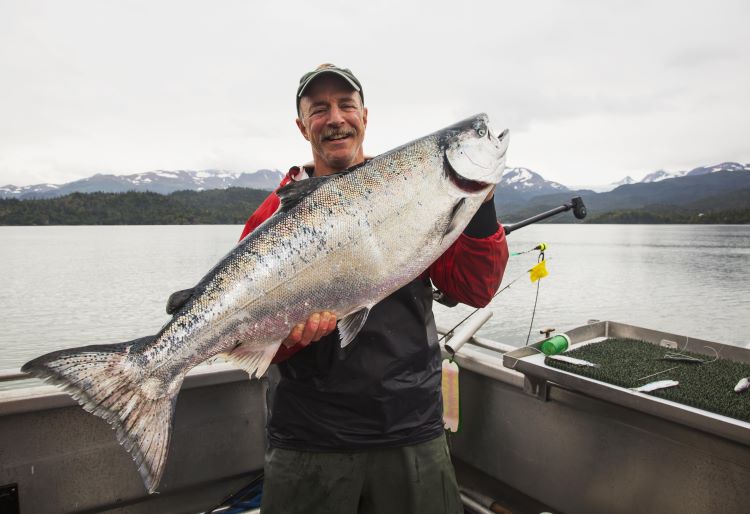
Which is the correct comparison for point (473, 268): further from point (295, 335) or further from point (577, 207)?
point (577, 207)

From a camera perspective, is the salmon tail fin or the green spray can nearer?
the salmon tail fin

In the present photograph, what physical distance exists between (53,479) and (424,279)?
131 inches

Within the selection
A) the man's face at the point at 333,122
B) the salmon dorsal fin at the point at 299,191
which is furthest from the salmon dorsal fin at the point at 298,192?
the man's face at the point at 333,122

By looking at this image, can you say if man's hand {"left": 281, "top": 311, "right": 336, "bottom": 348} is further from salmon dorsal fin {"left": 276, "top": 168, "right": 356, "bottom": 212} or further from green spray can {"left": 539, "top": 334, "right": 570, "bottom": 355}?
green spray can {"left": 539, "top": 334, "right": 570, "bottom": 355}

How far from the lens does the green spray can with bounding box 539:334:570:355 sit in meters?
3.90

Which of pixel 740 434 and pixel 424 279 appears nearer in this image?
pixel 740 434

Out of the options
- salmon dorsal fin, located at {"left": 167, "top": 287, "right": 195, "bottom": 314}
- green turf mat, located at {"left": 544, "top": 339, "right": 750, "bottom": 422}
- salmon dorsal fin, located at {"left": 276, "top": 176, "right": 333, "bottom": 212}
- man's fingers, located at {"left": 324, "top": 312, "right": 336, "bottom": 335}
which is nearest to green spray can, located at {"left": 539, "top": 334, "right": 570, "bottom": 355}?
green turf mat, located at {"left": 544, "top": 339, "right": 750, "bottom": 422}

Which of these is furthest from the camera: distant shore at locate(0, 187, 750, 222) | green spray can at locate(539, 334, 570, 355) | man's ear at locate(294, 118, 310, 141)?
distant shore at locate(0, 187, 750, 222)

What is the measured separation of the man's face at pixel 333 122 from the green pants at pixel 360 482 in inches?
72.6

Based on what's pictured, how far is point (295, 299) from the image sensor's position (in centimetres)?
259

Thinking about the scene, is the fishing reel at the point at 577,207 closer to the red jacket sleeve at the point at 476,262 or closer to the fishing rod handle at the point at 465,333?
the fishing rod handle at the point at 465,333

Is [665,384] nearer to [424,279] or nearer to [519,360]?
[519,360]

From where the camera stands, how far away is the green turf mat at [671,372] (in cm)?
284

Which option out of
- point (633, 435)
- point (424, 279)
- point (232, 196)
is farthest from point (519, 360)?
point (232, 196)
